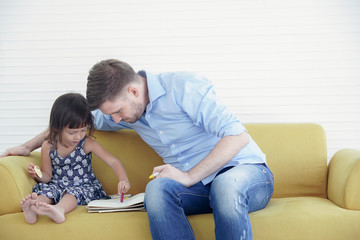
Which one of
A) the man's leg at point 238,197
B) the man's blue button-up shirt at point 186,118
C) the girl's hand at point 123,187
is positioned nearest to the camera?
the man's leg at point 238,197

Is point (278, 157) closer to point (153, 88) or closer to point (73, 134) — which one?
point (153, 88)

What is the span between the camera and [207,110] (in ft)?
5.93

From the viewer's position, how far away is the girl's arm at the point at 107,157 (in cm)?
218

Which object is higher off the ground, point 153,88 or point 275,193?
point 153,88

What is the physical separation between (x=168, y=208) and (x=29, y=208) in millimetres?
629

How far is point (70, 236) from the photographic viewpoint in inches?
71.1

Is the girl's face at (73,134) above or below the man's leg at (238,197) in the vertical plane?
above

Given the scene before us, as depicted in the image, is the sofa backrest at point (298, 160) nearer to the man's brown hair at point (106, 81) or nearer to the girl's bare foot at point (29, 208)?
the man's brown hair at point (106, 81)

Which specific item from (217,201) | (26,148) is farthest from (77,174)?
(217,201)

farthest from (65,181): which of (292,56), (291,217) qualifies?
(292,56)

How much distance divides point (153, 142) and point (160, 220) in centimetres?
57

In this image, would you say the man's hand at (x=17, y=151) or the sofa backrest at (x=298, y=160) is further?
the sofa backrest at (x=298, y=160)

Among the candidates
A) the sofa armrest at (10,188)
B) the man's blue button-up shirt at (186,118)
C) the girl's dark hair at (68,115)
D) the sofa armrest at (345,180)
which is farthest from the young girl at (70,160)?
the sofa armrest at (345,180)

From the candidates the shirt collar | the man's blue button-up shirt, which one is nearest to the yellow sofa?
the man's blue button-up shirt
